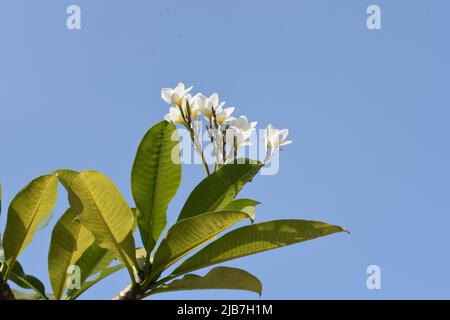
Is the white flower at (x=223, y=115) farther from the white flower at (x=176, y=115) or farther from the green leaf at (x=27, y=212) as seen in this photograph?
the green leaf at (x=27, y=212)

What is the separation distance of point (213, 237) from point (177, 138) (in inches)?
11.9

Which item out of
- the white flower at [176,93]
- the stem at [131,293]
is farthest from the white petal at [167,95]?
the stem at [131,293]

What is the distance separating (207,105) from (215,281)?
72 centimetres

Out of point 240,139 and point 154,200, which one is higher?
point 240,139

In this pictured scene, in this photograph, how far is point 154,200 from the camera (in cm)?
151

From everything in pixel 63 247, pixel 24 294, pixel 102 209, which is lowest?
pixel 24 294

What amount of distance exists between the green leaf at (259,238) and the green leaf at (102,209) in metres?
0.19

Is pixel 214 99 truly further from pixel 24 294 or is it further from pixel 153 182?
pixel 24 294

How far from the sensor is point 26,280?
1.54m

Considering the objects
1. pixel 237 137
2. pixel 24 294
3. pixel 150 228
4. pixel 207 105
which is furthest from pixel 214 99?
pixel 24 294

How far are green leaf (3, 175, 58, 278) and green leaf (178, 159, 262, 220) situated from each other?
0.35m
